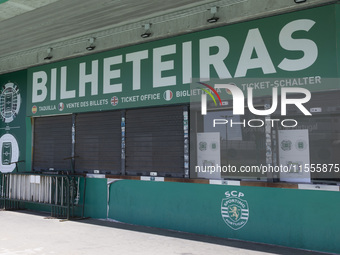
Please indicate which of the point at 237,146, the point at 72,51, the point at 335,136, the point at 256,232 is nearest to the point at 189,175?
the point at 237,146

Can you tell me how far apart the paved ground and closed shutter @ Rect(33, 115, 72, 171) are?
1831 mm

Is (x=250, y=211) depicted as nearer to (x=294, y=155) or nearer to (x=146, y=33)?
(x=294, y=155)

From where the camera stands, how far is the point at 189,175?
734 centimetres

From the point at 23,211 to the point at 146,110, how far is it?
4.74 metres

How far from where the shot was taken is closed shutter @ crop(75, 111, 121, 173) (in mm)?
8523

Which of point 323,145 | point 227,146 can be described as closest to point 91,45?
point 227,146

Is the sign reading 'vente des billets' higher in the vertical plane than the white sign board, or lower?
higher

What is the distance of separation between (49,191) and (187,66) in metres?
4.66

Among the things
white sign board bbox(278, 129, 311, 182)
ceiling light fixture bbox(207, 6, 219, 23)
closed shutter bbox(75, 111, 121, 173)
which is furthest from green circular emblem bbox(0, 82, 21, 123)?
white sign board bbox(278, 129, 311, 182)

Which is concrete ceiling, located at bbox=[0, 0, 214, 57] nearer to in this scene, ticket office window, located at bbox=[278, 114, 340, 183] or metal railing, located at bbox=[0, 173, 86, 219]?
ticket office window, located at bbox=[278, 114, 340, 183]

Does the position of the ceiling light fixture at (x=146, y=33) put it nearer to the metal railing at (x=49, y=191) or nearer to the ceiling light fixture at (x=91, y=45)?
the ceiling light fixture at (x=91, y=45)

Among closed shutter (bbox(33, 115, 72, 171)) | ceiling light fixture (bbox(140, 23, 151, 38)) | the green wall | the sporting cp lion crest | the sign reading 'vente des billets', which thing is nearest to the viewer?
the green wall

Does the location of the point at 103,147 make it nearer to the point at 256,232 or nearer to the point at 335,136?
the point at 256,232

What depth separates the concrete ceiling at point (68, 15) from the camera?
22.5 ft
